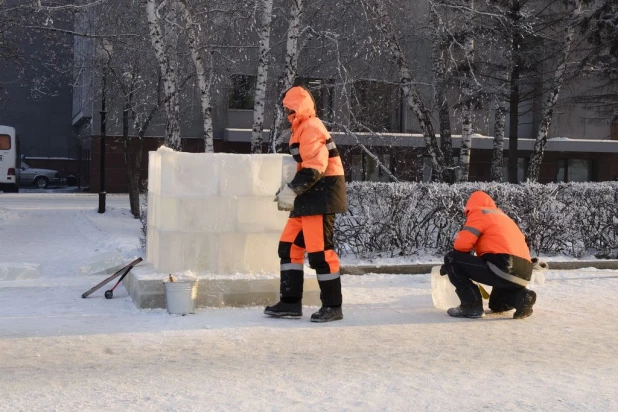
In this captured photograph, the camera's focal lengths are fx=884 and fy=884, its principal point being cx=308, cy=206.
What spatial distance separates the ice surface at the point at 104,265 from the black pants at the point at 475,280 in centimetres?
442

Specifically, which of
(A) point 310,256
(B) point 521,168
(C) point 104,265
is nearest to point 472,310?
(A) point 310,256

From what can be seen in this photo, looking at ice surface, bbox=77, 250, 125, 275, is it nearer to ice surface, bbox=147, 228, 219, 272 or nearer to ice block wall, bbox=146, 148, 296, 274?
ice block wall, bbox=146, 148, 296, 274

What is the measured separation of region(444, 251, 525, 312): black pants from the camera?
8.16 meters

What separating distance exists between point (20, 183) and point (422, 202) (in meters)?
37.0

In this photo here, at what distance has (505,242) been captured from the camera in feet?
26.7

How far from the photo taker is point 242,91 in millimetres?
27391

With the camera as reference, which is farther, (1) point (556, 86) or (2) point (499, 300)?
(1) point (556, 86)

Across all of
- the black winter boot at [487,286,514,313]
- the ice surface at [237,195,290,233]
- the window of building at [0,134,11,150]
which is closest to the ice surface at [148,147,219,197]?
the ice surface at [237,195,290,233]

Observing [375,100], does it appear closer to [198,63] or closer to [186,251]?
[198,63]

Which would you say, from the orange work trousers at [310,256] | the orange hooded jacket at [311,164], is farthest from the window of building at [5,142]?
the orange hooded jacket at [311,164]

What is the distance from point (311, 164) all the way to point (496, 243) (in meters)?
1.88

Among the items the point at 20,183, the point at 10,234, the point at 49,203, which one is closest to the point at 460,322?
the point at 10,234

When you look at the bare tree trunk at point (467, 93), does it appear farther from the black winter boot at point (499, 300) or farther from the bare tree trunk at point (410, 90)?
the black winter boot at point (499, 300)

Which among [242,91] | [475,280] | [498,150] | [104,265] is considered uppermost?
[242,91]
